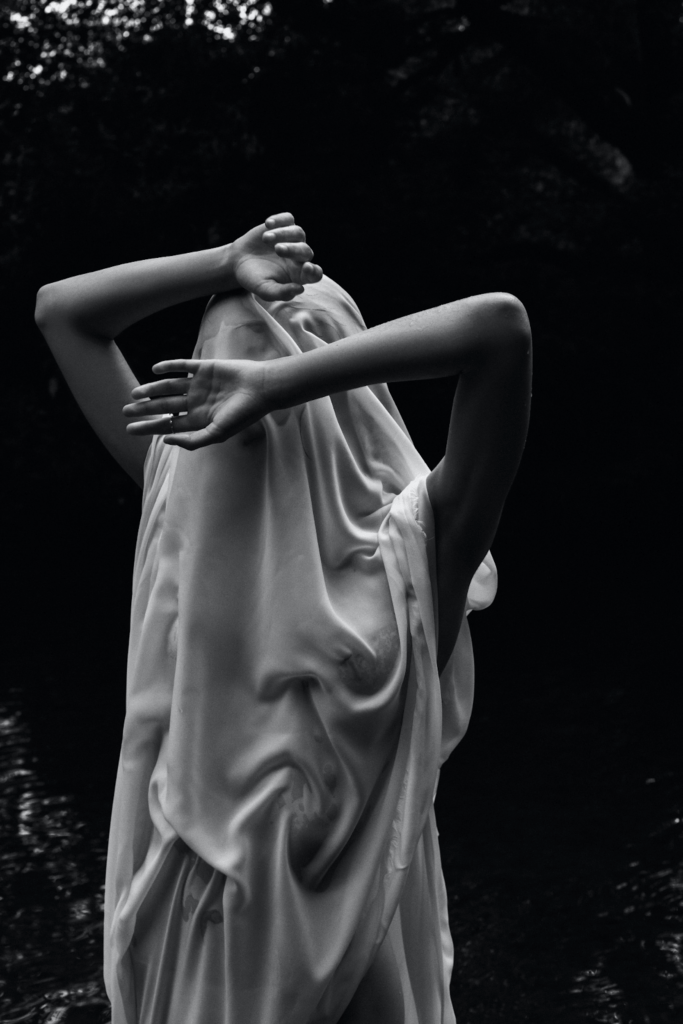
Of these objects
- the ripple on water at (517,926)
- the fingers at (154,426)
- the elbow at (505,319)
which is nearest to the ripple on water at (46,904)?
the ripple on water at (517,926)

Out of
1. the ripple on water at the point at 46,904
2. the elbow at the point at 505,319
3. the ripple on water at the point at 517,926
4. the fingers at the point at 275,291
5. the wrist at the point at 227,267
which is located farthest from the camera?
the ripple on water at the point at 46,904

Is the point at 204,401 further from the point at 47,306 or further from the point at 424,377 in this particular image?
the point at 47,306

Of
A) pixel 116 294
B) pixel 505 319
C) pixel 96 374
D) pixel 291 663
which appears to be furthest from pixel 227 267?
pixel 291 663

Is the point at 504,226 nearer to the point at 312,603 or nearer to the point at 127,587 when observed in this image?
the point at 127,587

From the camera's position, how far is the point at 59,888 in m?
5.21

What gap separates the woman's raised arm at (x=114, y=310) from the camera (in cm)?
214

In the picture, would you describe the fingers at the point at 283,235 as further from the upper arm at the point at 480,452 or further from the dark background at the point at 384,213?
the dark background at the point at 384,213

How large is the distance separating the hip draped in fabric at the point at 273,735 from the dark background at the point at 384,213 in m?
7.63

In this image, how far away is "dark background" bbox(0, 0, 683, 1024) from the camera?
11.2 meters

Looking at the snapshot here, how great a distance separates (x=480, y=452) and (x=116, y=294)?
738 millimetres

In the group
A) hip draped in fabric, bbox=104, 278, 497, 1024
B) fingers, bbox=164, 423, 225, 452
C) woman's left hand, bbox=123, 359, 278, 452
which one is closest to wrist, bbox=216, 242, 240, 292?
hip draped in fabric, bbox=104, 278, 497, 1024

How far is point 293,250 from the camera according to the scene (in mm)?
2016

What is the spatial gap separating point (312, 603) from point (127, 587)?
32.5 feet

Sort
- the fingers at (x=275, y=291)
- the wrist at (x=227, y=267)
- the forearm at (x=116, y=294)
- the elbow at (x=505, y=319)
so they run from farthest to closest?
the forearm at (x=116, y=294) → the wrist at (x=227, y=267) → the fingers at (x=275, y=291) → the elbow at (x=505, y=319)
